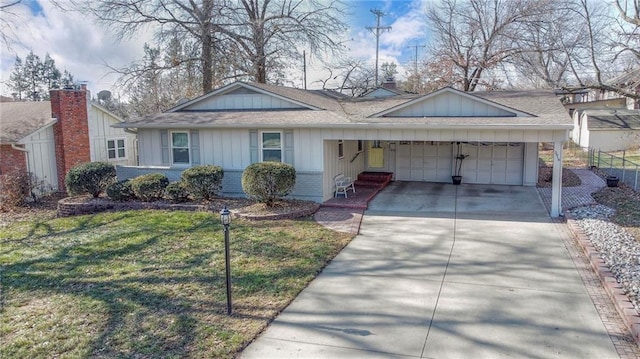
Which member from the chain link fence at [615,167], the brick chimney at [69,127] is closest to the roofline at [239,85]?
the brick chimney at [69,127]

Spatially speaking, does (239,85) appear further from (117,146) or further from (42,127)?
(117,146)

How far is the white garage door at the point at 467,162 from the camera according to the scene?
642 inches

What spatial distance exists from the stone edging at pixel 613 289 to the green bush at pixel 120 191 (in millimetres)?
11459

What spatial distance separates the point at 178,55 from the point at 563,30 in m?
21.9

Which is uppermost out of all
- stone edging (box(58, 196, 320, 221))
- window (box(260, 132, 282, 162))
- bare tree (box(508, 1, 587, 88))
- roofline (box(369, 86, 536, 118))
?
bare tree (box(508, 1, 587, 88))

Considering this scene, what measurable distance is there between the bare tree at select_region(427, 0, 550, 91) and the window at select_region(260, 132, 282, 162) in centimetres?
2134

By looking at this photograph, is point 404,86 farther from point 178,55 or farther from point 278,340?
point 278,340

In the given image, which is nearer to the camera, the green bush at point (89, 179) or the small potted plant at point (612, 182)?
A: the green bush at point (89, 179)

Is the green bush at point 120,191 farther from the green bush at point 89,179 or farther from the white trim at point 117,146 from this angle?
the white trim at point 117,146

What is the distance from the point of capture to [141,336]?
5.18m

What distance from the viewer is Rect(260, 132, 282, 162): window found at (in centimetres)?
1348

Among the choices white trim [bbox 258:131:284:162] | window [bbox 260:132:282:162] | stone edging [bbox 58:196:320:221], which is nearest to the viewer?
stone edging [bbox 58:196:320:221]

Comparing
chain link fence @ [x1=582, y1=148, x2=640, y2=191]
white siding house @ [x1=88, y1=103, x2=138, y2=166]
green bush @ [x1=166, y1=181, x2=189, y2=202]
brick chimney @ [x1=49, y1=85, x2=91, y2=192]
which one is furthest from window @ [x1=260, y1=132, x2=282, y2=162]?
chain link fence @ [x1=582, y1=148, x2=640, y2=191]

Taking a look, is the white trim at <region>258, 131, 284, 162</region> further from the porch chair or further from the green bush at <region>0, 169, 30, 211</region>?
the green bush at <region>0, 169, 30, 211</region>
